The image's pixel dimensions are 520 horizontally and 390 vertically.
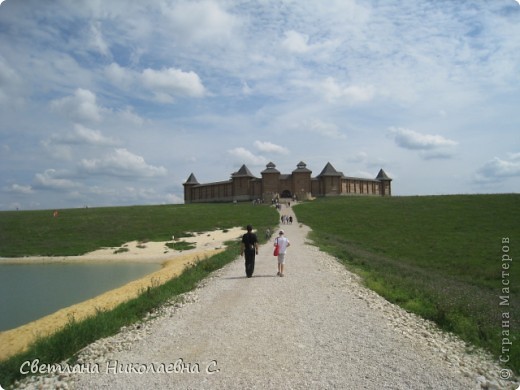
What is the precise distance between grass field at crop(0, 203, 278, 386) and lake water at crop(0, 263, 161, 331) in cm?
590

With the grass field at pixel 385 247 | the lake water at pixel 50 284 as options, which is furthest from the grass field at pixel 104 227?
the lake water at pixel 50 284

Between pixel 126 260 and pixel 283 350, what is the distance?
1088 inches

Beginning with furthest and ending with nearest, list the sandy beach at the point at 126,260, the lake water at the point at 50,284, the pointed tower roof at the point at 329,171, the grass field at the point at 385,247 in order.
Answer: the pointed tower roof at the point at 329,171 < the lake water at the point at 50,284 < the sandy beach at the point at 126,260 < the grass field at the point at 385,247

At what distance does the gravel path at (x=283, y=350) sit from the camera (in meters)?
6.87

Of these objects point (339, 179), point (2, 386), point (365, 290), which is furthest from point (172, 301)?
point (339, 179)

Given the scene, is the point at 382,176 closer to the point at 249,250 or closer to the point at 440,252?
the point at 440,252

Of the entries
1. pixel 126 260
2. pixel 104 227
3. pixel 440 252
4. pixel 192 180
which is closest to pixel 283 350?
pixel 440 252

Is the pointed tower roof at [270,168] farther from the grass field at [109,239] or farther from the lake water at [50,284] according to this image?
the lake water at [50,284]

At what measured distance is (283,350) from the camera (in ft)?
26.2

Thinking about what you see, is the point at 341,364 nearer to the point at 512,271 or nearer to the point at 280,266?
the point at 280,266

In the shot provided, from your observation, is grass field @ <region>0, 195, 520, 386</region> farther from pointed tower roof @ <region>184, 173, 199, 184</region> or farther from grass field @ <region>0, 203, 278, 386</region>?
pointed tower roof @ <region>184, 173, 199, 184</region>

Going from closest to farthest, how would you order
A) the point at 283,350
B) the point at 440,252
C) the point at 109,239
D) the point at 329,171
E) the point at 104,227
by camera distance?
the point at 283,350 < the point at 440,252 < the point at 109,239 < the point at 104,227 < the point at 329,171

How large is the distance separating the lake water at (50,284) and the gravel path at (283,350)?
9.49 m

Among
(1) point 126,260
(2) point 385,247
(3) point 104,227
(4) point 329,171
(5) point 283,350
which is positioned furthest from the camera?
(4) point 329,171
